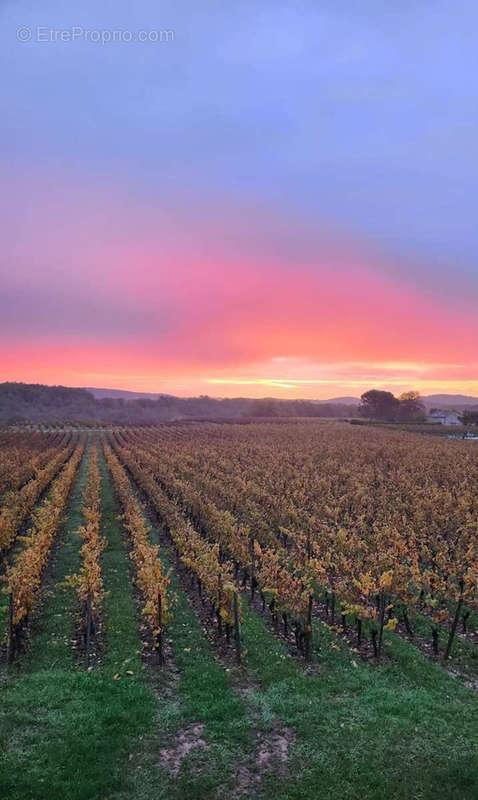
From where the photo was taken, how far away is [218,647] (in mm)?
11883

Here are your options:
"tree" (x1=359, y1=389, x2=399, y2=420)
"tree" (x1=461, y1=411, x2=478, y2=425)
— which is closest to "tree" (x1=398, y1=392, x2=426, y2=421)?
"tree" (x1=359, y1=389, x2=399, y2=420)

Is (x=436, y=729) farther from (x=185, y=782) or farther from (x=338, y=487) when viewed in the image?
(x=338, y=487)

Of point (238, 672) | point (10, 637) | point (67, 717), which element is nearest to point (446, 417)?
point (238, 672)

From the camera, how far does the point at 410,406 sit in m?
135

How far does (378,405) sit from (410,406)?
328 inches

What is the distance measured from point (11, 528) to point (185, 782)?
1464cm

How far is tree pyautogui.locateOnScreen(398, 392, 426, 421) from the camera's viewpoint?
5160 inches

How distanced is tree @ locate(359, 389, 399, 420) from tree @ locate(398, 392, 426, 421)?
5.13ft

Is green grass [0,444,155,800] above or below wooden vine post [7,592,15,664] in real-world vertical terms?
below

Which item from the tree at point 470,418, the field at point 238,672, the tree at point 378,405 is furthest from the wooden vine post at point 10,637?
the tree at point 378,405

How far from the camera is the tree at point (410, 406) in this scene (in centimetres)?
13106

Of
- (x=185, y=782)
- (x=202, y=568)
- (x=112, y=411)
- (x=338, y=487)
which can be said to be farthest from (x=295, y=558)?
(x=112, y=411)

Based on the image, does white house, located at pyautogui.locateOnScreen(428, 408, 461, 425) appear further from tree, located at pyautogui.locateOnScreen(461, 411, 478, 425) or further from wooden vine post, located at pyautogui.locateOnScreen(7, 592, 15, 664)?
wooden vine post, located at pyautogui.locateOnScreen(7, 592, 15, 664)

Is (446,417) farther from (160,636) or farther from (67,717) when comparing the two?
(67,717)
